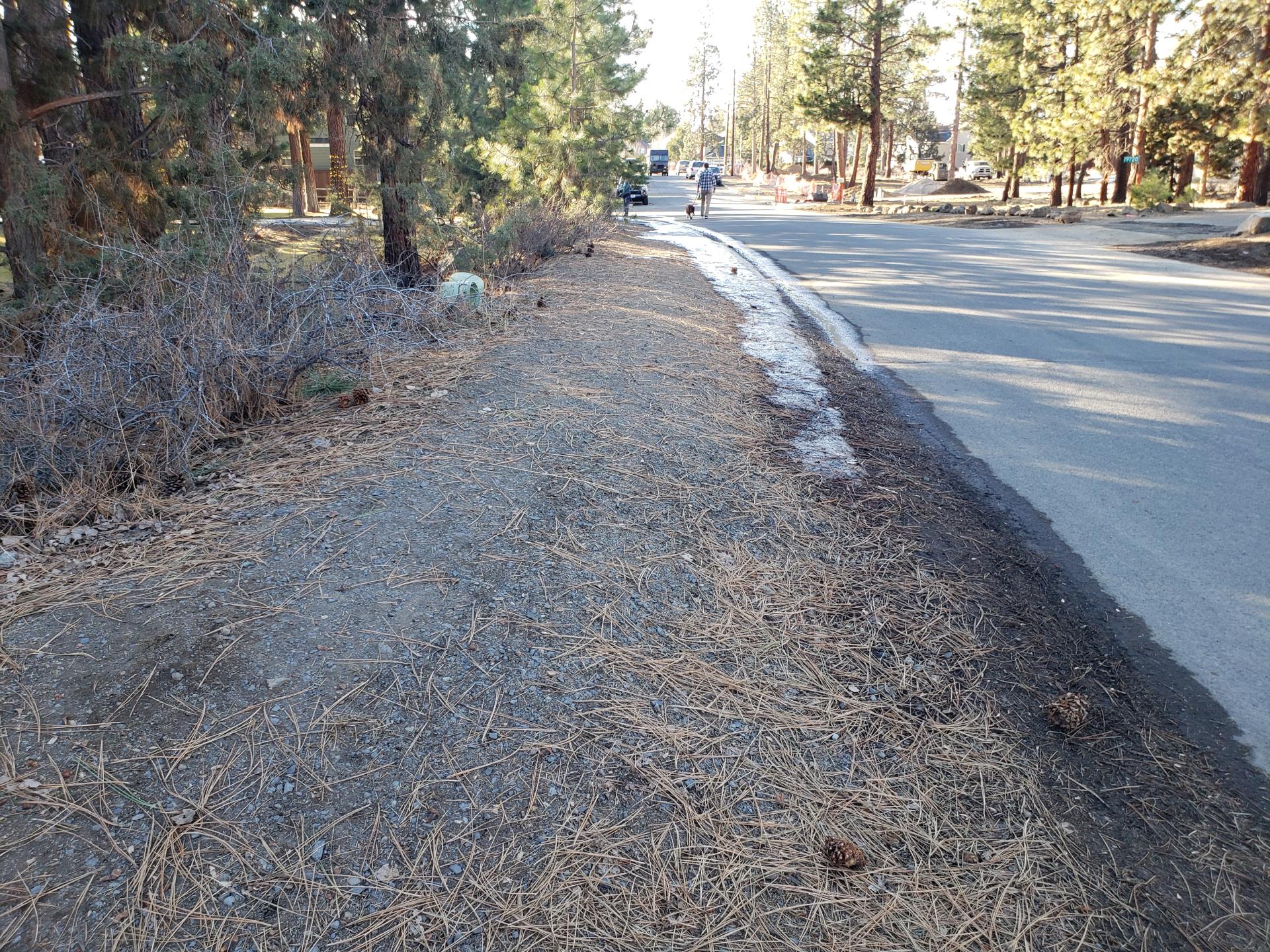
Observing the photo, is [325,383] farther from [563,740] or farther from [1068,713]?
[1068,713]

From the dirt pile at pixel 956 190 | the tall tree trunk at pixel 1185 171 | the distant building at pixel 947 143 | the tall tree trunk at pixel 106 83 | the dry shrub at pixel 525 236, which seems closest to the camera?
the tall tree trunk at pixel 106 83

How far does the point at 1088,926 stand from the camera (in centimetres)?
219

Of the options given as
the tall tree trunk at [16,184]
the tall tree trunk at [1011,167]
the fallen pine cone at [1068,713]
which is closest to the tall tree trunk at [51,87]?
the tall tree trunk at [16,184]

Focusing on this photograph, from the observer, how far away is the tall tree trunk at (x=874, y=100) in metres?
37.1

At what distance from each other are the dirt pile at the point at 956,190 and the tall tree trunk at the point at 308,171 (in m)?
38.4

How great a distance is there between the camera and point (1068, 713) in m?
2.97

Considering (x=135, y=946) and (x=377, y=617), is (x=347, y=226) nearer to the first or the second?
(x=377, y=617)

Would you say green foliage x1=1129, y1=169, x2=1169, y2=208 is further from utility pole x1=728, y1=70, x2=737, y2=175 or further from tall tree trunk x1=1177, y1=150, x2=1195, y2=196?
utility pole x1=728, y1=70, x2=737, y2=175

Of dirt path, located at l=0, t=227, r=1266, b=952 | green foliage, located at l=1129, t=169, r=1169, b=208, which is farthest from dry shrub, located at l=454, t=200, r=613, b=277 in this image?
green foliage, located at l=1129, t=169, r=1169, b=208

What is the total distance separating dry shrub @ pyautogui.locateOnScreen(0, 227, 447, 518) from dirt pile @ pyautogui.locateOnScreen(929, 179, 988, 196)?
54.6 meters

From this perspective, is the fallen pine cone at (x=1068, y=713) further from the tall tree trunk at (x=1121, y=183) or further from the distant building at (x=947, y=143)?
the distant building at (x=947, y=143)

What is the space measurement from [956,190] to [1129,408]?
52.6m

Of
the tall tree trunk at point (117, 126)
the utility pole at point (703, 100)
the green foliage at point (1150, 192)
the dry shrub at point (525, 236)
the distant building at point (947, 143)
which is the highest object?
the utility pole at point (703, 100)

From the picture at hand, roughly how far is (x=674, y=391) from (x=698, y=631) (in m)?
3.11
